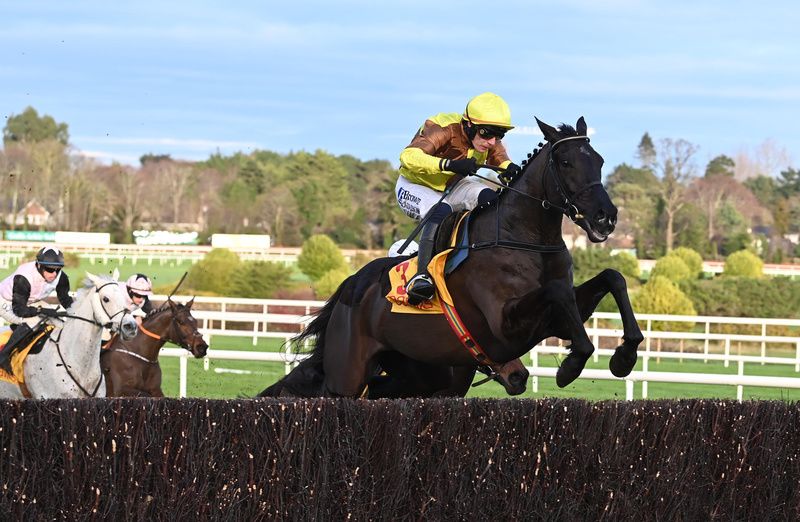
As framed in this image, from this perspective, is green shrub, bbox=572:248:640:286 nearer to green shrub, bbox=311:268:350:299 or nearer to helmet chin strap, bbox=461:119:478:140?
green shrub, bbox=311:268:350:299

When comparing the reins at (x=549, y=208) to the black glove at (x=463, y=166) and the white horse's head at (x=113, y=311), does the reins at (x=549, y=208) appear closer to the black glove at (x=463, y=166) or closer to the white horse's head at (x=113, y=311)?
the black glove at (x=463, y=166)

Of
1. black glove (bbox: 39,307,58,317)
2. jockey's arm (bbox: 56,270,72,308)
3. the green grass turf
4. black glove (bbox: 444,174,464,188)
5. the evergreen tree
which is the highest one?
the evergreen tree

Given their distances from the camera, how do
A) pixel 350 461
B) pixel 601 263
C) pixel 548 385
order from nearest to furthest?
pixel 350 461, pixel 548 385, pixel 601 263

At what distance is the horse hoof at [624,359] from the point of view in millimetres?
4758

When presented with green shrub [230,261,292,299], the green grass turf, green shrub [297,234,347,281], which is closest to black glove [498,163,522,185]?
the green grass turf

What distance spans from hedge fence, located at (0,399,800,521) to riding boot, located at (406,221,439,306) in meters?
1.22

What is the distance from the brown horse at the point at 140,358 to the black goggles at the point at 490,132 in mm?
3906

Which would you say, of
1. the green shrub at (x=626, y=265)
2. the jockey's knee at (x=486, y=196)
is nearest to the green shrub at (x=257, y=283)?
the green shrub at (x=626, y=265)

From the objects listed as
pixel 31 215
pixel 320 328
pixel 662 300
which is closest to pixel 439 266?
pixel 320 328

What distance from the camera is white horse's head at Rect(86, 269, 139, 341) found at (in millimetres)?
7410

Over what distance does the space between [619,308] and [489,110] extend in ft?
4.18

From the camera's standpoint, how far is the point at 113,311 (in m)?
7.43

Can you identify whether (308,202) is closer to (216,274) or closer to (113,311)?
(216,274)

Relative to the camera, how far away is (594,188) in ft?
15.8
